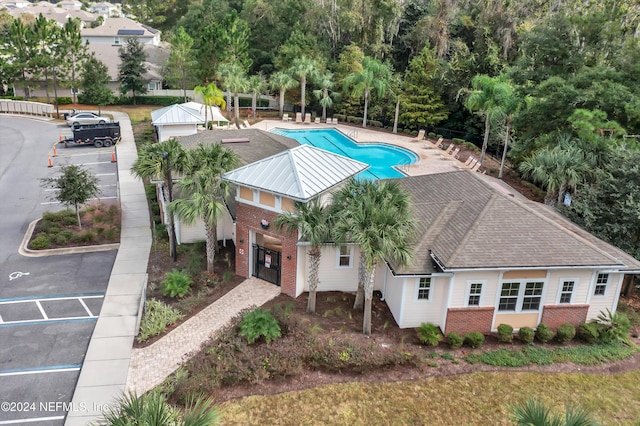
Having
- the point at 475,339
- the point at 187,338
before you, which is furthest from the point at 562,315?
the point at 187,338

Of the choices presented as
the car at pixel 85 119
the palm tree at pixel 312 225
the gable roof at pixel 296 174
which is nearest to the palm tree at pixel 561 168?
the gable roof at pixel 296 174

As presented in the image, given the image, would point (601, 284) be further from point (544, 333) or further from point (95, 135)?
point (95, 135)

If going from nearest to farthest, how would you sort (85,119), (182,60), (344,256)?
(344,256) < (85,119) < (182,60)

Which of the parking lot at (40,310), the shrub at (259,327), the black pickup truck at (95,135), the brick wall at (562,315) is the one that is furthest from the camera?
Result: the black pickup truck at (95,135)

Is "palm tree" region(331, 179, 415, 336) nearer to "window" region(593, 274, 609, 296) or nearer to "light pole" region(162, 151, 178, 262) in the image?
"window" region(593, 274, 609, 296)

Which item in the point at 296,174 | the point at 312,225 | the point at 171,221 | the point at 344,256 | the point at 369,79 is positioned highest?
the point at 369,79

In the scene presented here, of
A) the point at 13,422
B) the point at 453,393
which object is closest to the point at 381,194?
the point at 453,393

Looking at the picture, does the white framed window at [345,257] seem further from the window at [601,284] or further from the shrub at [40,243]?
the shrub at [40,243]
